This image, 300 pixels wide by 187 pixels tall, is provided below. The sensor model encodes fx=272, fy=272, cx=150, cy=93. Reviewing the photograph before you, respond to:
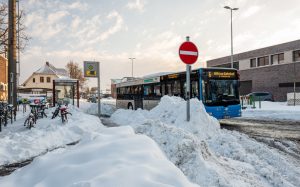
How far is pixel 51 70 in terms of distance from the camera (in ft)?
242

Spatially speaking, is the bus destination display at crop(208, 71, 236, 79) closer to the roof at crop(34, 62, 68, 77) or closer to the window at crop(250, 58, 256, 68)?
the window at crop(250, 58, 256, 68)

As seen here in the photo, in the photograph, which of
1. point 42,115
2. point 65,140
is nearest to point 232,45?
point 42,115

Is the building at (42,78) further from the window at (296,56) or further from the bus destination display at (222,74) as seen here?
the bus destination display at (222,74)

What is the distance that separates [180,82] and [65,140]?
7.56 meters

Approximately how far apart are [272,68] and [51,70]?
183ft

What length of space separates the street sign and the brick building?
26.3 meters

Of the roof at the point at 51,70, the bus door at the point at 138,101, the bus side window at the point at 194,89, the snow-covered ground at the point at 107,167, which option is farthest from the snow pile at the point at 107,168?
the roof at the point at 51,70

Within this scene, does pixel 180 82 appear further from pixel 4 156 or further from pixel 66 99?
pixel 66 99

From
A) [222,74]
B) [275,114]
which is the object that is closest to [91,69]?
[222,74]

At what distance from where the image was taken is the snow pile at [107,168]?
11.3 feet

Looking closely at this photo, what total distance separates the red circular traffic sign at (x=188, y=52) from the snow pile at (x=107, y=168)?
4289mm

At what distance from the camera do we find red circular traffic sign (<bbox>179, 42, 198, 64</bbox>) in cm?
896

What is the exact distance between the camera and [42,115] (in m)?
15.3

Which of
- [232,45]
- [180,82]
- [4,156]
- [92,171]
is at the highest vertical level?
[232,45]
